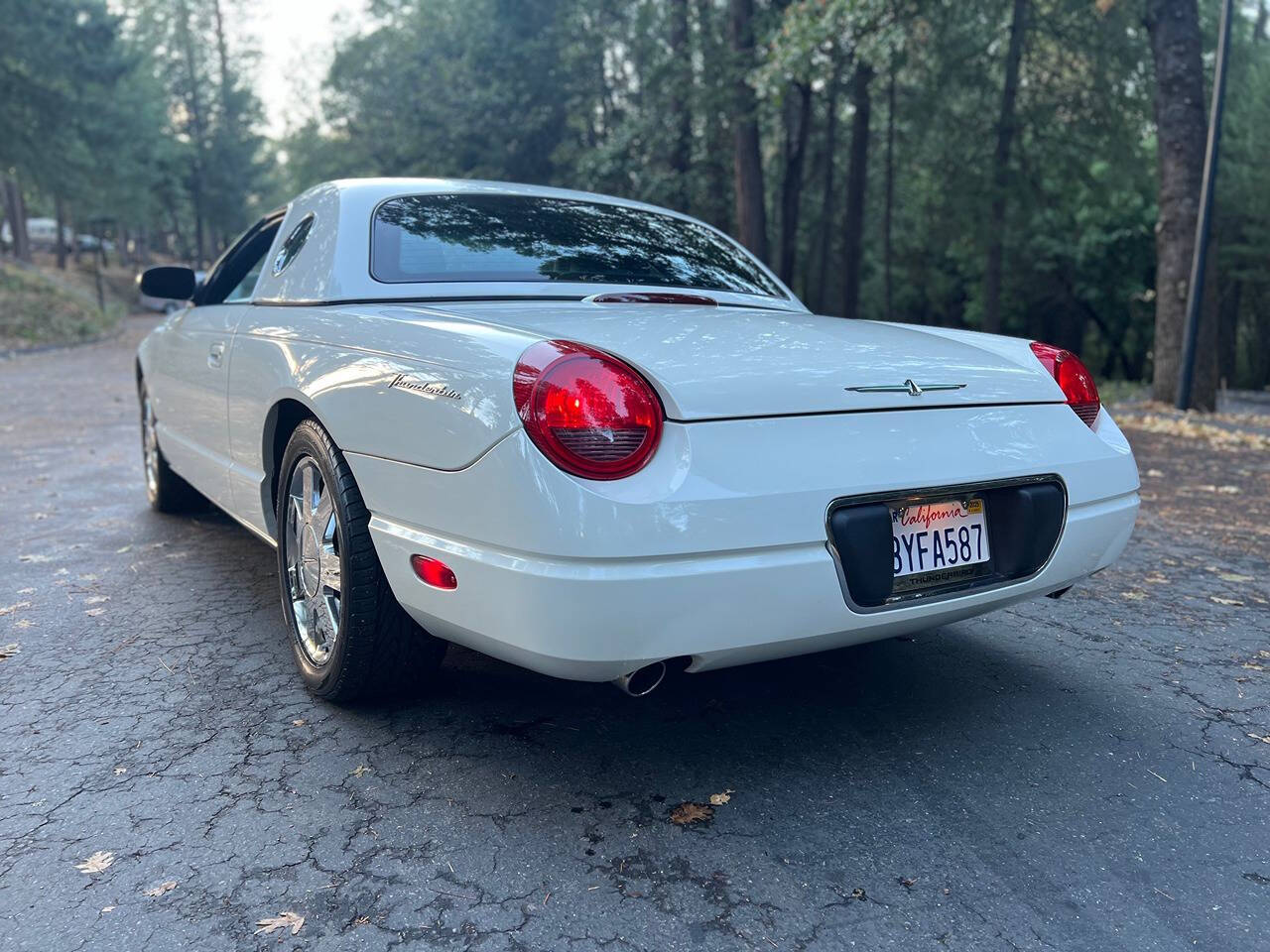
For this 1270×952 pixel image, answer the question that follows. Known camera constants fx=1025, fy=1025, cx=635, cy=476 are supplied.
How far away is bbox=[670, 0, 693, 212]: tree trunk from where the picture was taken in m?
20.0

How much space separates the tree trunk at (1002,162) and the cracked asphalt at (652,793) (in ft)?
50.9

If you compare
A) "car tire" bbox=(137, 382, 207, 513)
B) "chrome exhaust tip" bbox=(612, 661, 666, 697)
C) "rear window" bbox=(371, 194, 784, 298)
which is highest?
"rear window" bbox=(371, 194, 784, 298)

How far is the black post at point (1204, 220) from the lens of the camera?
1070 centimetres

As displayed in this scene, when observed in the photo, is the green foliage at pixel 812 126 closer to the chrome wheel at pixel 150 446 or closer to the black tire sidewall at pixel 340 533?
the chrome wheel at pixel 150 446

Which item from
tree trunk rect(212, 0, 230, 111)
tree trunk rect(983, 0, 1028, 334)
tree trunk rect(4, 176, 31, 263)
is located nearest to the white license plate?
tree trunk rect(983, 0, 1028, 334)

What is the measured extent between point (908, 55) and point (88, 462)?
1414 centimetres

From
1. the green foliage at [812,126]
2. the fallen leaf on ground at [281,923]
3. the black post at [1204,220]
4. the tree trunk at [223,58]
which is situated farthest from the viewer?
the tree trunk at [223,58]

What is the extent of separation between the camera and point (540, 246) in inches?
134

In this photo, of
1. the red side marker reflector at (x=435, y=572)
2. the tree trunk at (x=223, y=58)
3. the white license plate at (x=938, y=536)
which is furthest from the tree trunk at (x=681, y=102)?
the tree trunk at (x=223, y=58)

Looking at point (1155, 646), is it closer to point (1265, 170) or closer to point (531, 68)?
point (531, 68)

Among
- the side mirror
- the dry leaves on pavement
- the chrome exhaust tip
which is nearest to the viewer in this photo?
the chrome exhaust tip

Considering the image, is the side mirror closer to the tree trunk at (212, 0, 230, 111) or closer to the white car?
the white car

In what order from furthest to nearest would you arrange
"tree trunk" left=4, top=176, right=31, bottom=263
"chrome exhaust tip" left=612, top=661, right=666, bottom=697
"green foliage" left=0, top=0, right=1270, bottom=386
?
"tree trunk" left=4, top=176, right=31, bottom=263 < "green foliage" left=0, top=0, right=1270, bottom=386 < "chrome exhaust tip" left=612, top=661, right=666, bottom=697

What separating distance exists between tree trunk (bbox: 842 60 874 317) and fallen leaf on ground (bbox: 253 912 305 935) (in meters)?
18.4
